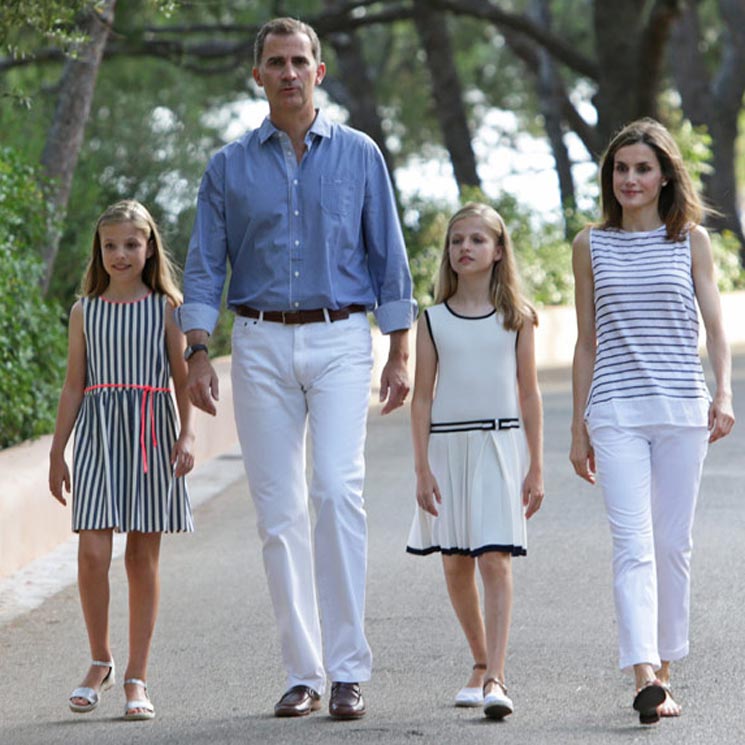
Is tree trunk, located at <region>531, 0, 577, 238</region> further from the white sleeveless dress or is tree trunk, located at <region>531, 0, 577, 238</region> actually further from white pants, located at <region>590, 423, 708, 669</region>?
white pants, located at <region>590, 423, 708, 669</region>

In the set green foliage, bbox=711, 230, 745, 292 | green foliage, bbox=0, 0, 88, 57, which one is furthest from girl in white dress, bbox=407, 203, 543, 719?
green foliage, bbox=711, 230, 745, 292

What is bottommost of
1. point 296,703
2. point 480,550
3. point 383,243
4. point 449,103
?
point 296,703

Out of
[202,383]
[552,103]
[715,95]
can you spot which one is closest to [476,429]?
[202,383]

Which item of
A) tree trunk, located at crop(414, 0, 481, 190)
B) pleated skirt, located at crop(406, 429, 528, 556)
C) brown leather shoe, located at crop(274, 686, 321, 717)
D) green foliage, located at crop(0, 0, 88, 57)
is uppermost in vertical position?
tree trunk, located at crop(414, 0, 481, 190)

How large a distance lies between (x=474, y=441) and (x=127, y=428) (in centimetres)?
110

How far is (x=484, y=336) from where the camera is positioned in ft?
19.3

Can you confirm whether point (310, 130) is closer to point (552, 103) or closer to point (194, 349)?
point (194, 349)

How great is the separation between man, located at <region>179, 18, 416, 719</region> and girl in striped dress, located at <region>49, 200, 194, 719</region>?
10.4 inches

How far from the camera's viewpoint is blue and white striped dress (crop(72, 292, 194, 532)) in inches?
232

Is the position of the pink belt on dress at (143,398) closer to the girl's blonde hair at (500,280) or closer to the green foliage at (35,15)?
the girl's blonde hair at (500,280)

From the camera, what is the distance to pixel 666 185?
5.80 meters

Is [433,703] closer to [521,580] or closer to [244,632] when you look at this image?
[244,632]

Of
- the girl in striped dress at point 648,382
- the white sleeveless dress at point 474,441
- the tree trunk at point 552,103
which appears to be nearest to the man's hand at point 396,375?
the white sleeveless dress at point 474,441

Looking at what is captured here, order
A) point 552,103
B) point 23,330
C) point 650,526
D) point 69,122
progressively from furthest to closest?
1. point 552,103
2. point 69,122
3. point 23,330
4. point 650,526
